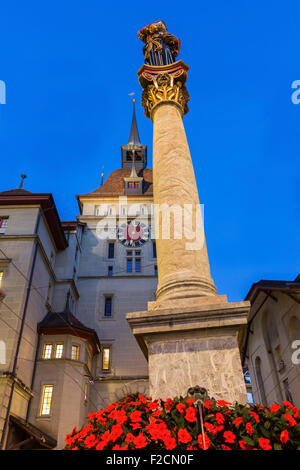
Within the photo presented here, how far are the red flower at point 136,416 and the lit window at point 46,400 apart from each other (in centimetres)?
1955

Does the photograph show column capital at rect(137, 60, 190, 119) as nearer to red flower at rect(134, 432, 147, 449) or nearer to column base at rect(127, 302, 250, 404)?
column base at rect(127, 302, 250, 404)

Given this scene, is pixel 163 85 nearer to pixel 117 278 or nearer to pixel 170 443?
pixel 170 443

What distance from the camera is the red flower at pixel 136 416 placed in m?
3.85

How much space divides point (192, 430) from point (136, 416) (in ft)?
2.14

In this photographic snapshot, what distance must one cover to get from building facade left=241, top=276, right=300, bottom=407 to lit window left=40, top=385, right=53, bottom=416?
12014 mm

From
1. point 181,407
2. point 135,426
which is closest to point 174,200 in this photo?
point 181,407

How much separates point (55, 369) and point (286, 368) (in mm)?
13565

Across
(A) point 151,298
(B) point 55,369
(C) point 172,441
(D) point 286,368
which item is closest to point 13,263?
(B) point 55,369

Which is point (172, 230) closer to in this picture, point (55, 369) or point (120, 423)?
point (120, 423)

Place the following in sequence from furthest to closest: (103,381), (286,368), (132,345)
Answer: (132,345)
(103,381)
(286,368)

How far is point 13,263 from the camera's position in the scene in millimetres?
22062

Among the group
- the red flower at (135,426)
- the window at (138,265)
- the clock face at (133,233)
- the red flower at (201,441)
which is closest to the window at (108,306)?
the window at (138,265)

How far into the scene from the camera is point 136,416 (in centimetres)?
392

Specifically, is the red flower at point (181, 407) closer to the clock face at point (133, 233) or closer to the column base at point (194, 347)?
the column base at point (194, 347)
